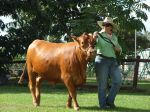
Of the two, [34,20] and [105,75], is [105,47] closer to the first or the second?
[105,75]

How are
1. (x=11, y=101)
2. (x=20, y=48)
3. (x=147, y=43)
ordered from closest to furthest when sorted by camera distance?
(x=11, y=101)
(x=20, y=48)
(x=147, y=43)

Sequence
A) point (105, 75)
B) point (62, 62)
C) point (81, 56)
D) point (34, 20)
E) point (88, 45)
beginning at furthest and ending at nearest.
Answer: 1. point (34, 20)
2. point (105, 75)
3. point (62, 62)
4. point (81, 56)
5. point (88, 45)

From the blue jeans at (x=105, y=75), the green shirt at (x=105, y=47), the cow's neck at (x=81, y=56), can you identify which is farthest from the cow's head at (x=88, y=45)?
the blue jeans at (x=105, y=75)

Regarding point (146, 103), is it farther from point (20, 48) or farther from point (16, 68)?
point (16, 68)

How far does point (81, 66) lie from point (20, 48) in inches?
471

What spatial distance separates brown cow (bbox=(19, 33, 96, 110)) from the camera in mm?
10742

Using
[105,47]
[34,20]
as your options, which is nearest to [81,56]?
[105,47]

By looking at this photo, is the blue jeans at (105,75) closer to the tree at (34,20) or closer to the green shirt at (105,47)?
the green shirt at (105,47)

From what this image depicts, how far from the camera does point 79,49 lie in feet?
35.8

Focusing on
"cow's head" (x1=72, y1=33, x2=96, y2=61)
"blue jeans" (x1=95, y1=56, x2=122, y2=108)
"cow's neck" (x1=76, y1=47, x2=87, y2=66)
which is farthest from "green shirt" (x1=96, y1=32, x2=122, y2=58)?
"cow's head" (x1=72, y1=33, x2=96, y2=61)

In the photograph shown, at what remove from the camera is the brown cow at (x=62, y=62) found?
10.7 m

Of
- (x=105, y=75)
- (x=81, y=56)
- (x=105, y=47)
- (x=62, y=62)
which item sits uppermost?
(x=105, y=47)

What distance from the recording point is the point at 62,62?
11141 mm

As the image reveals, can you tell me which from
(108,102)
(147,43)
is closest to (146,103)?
(108,102)
